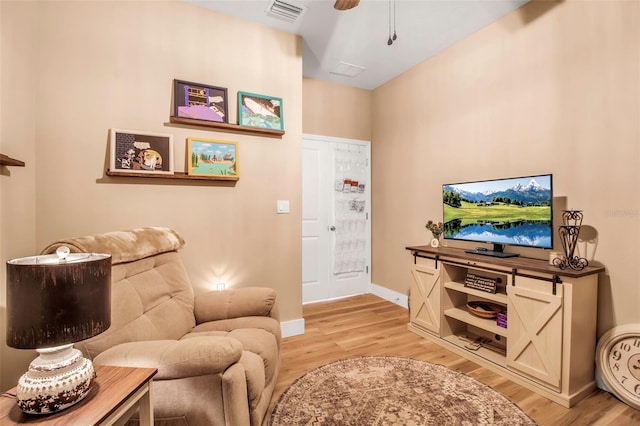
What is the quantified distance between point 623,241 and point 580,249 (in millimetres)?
245

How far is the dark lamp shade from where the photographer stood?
2.93ft

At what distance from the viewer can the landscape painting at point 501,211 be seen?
217cm

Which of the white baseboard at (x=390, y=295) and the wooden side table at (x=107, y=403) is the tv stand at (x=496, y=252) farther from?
the wooden side table at (x=107, y=403)

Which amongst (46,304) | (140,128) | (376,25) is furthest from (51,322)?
(376,25)

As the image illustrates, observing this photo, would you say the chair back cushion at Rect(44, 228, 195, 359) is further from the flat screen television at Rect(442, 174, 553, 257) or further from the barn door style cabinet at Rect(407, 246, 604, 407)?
the flat screen television at Rect(442, 174, 553, 257)

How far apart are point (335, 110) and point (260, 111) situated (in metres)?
1.58

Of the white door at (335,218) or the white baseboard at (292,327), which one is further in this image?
the white door at (335,218)

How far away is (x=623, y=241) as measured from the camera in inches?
77.0

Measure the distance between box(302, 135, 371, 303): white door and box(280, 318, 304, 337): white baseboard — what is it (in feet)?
3.14

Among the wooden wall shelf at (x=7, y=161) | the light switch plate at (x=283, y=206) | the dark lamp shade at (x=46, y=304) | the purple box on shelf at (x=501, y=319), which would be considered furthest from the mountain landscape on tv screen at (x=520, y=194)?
the wooden wall shelf at (x=7, y=161)

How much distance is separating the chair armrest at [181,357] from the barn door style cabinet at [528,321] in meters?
1.94

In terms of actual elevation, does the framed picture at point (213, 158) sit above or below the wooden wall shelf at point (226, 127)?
below

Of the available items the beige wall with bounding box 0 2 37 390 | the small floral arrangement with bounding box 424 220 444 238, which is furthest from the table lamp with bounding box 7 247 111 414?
the small floral arrangement with bounding box 424 220 444 238

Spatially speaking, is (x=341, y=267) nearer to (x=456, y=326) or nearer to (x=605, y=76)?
(x=456, y=326)
